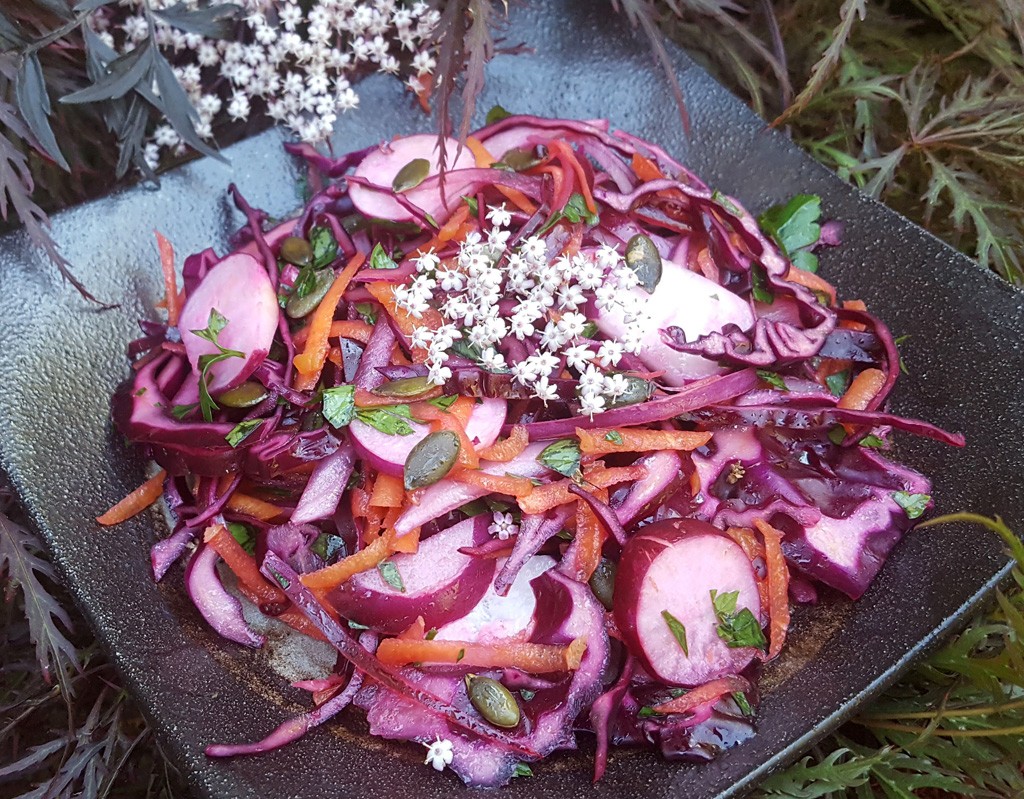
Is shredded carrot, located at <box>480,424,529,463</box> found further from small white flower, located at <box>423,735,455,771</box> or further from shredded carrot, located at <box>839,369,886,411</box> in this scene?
shredded carrot, located at <box>839,369,886,411</box>

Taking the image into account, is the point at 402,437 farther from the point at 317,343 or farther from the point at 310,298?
the point at 310,298

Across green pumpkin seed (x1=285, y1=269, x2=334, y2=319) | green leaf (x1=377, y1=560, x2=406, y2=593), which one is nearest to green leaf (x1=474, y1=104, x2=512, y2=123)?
green pumpkin seed (x1=285, y1=269, x2=334, y2=319)

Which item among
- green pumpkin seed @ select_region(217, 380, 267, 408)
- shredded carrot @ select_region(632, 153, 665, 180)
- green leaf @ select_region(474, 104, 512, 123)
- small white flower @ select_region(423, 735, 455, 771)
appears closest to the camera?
small white flower @ select_region(423, 735, 455, 771)

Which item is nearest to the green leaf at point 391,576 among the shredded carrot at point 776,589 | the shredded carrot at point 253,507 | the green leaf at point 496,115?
the shredded carrot at point 253,507

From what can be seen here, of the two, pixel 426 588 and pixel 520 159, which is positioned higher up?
pixel 520 159

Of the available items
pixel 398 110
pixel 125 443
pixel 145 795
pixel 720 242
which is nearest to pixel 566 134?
pixel 720 242

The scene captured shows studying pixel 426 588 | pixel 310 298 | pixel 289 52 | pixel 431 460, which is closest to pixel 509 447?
pixel 431 460
